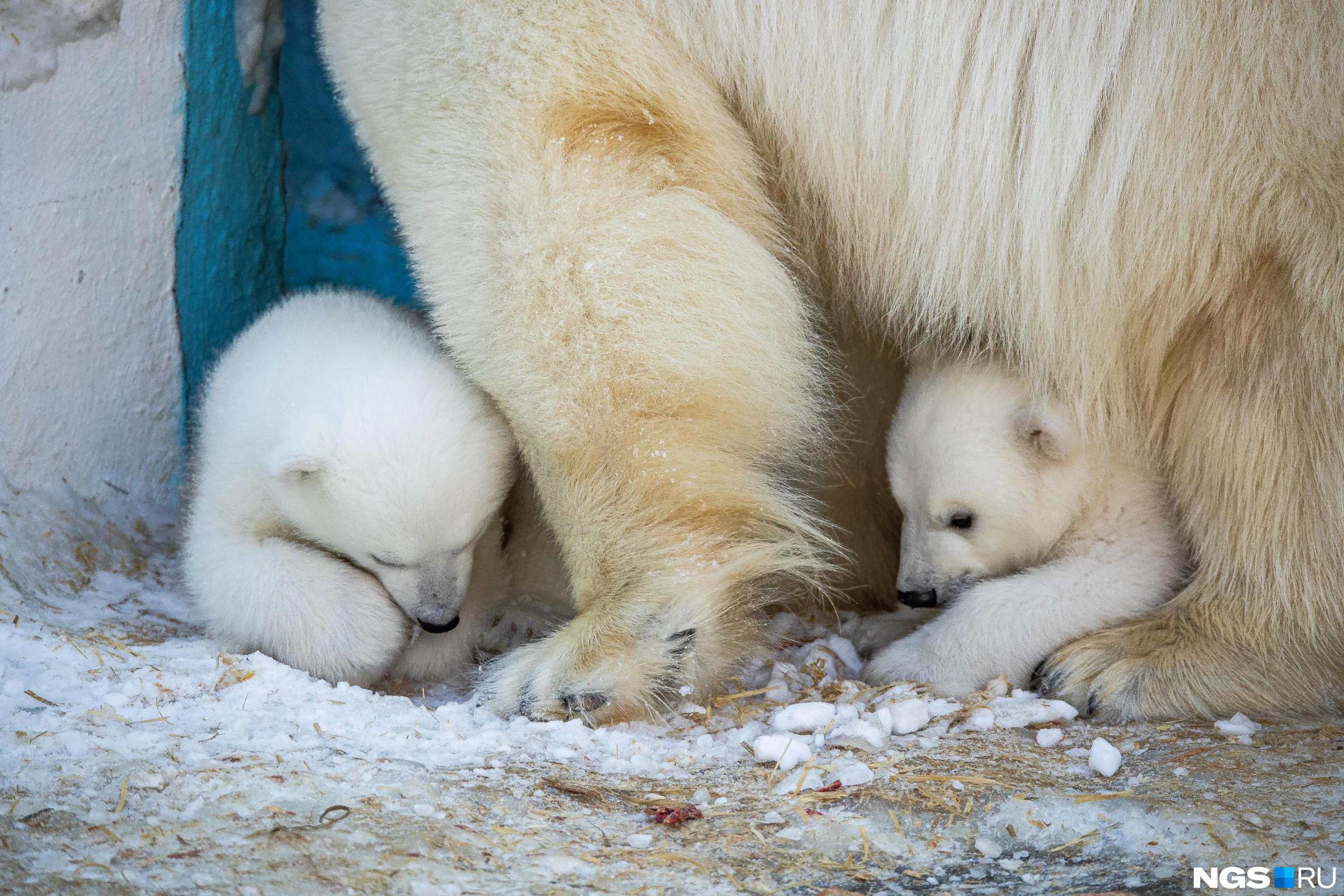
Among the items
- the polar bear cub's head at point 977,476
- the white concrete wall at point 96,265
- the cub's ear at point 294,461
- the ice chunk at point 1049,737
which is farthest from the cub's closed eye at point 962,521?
the white concrete wall at point 96,265

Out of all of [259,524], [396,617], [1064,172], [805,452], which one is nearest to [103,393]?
[259,524]

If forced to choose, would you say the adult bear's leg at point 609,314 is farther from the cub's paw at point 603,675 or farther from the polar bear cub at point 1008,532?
the polar bear cub at point 1008,532

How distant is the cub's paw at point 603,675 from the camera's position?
2.18 m

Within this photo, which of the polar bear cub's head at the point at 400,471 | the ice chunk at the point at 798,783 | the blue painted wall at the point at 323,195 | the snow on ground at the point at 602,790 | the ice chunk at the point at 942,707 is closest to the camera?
the snow on ground at the point at 602,790

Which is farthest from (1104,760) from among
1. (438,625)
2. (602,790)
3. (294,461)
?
(294,461)

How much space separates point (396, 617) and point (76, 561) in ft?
2.78

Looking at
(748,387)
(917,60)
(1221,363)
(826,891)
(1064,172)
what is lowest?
(826,891)

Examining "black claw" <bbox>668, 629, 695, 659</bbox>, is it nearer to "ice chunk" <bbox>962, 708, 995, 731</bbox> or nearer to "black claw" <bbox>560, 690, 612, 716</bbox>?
"black claw" <bbox>560, 690, 612, 716</bbox>

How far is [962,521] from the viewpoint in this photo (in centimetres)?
256

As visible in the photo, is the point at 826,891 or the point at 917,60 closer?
the point at 826,891

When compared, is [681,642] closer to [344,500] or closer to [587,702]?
[587,702]

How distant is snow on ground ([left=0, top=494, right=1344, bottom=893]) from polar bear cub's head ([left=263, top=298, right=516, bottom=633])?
0.27 metres

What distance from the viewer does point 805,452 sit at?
2557mm

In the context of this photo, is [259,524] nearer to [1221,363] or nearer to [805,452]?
[805,452]
